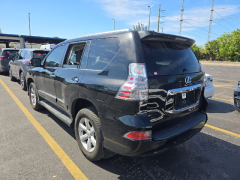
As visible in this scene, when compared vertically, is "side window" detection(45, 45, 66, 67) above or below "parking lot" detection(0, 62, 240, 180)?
above

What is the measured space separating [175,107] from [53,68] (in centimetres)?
266

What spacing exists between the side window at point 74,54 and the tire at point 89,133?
0.99 m

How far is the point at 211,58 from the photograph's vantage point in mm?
41344

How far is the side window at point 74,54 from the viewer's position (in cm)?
322

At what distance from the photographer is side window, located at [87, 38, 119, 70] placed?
2.49 meters

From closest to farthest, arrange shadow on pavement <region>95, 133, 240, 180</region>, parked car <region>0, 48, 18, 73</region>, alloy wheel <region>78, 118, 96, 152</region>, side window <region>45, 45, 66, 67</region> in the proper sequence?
1. shadow on pavement <region>95, 133, 240, 180</region>
2. alloy wheel <region>78, 118, 96, 152</region>
3. side window <region>45, 45, 66, 67</region>
4. parked car <region>0, 48, 18, 73</region>

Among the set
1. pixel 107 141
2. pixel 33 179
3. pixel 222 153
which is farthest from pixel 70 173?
pixel 222 153

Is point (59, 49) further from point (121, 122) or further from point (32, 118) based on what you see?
Answer: point (121, 122)

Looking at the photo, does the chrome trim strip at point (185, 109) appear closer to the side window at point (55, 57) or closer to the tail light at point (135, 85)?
the tail light at point (135, 85)

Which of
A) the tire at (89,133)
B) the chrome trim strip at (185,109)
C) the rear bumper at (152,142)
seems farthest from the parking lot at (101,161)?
the chrome trim strip at (185,109)

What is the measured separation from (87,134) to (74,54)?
1.55 metres

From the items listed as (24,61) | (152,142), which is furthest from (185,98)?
(24,61)

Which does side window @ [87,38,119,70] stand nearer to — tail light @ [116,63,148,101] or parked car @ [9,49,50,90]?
tail light @ [116,63,148,101]

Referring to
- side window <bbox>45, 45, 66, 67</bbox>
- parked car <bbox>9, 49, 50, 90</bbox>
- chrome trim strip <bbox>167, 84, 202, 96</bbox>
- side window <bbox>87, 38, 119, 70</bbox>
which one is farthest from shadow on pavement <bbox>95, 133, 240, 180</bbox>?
parked car <bbox>9, 49, 50, 90</bbox>
